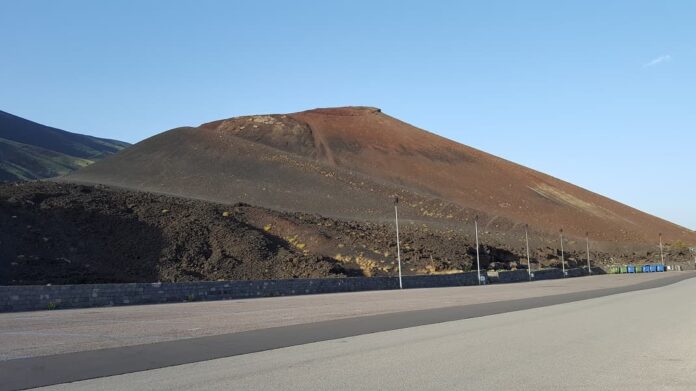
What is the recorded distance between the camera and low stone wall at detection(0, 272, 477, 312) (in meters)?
26.1

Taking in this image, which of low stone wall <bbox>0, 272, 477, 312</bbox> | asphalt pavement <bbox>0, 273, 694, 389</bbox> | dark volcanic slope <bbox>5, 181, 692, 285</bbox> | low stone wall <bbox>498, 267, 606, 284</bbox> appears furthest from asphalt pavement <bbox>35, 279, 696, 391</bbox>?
low stone wall <bbox>498, 267, 606, 284</bbox>

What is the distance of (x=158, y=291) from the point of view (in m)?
31.5

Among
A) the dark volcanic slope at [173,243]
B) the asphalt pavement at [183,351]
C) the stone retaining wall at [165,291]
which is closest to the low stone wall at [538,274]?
the dark volcanic slope at [173,243]

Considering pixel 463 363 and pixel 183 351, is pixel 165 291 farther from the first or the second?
pixel 463 363

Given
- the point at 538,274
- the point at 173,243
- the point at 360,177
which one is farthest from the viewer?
the point at 360,177

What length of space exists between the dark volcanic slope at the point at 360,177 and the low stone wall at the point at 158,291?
46621 millimetres

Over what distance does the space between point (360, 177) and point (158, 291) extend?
83728 millimetres

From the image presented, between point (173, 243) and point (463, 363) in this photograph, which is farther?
point (173, 243)

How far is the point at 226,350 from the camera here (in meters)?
13.3

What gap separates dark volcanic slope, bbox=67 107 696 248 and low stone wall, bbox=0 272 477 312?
46.6 metres

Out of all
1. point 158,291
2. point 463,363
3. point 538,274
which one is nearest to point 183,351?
point 463,363

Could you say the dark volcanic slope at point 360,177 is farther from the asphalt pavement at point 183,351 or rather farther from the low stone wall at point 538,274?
the asphalt pavement at point 183,351

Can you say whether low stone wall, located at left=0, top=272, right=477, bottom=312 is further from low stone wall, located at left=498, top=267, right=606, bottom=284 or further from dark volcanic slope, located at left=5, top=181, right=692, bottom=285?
low stone wall, located at left=498, top=267, right=606, bottom=284

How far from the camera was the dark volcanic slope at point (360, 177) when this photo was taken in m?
97.5
